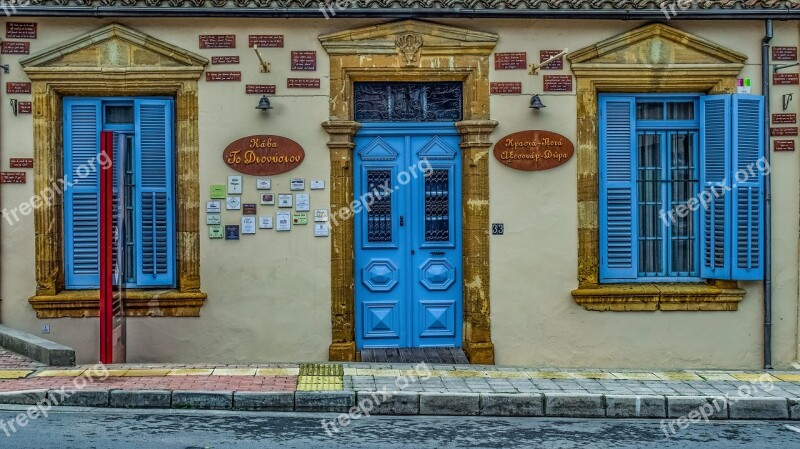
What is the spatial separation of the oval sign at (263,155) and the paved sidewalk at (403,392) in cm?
225

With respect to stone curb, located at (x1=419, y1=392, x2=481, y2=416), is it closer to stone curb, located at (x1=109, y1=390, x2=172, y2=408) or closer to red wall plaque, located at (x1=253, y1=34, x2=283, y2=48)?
stone curb, located at (x1=109, y1=390, x2=172, y2=408)

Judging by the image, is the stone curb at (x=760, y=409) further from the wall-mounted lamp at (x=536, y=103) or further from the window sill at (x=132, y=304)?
the window sill at (x=132, y=304)

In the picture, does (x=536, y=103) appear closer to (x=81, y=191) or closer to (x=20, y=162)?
(x=81, y=191)

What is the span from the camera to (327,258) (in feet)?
34.4

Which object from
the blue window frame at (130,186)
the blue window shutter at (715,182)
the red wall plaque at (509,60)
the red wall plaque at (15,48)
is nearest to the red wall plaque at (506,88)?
Answer: the red wall plaque at (509,60)

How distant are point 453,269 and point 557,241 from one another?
1.21 metres

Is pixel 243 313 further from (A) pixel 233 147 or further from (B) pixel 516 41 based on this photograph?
(B) pixel 516 41

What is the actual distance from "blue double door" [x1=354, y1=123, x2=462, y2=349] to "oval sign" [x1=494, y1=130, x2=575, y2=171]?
1.83 ft

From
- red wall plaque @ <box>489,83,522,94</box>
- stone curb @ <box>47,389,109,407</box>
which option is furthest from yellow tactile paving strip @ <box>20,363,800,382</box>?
red wall plaque @ <box>489,83,522,94</box>

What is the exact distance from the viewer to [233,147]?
10336 mm

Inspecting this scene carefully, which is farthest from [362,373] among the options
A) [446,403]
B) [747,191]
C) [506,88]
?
[747,191]

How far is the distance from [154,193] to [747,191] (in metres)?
6.58

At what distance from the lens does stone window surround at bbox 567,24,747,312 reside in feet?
34.4

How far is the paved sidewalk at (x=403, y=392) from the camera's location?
8352 millimetres
